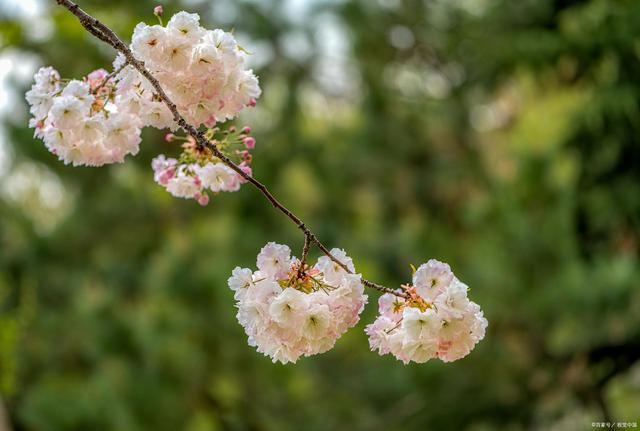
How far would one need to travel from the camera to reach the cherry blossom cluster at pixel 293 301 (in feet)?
2.92

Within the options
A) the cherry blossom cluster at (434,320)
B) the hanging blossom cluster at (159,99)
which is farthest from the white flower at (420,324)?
the hanging blossom cluster at (159,99)

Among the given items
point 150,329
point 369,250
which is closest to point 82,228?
point 150,329

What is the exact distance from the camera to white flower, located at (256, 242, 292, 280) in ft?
2.96

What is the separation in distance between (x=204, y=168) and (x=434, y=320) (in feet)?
1.09

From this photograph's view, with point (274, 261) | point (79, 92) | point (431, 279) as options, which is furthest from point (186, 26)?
point (431, 279)

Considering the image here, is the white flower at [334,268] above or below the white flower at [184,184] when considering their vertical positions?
below

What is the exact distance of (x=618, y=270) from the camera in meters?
3.44

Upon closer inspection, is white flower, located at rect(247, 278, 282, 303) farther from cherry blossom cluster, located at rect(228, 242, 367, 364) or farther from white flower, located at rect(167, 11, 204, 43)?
white flower, located at rect(167, 11, 204, 43)

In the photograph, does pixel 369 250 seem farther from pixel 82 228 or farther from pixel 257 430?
pixel 82 228

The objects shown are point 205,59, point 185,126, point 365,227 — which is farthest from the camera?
point 365,227

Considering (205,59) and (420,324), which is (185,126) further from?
(420,324)

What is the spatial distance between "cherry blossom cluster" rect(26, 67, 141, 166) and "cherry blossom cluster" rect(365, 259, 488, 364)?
0.37 meters

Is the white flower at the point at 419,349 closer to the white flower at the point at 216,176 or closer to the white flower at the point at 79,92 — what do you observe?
the white flower at the point at 216,176

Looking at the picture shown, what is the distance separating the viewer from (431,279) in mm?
902
